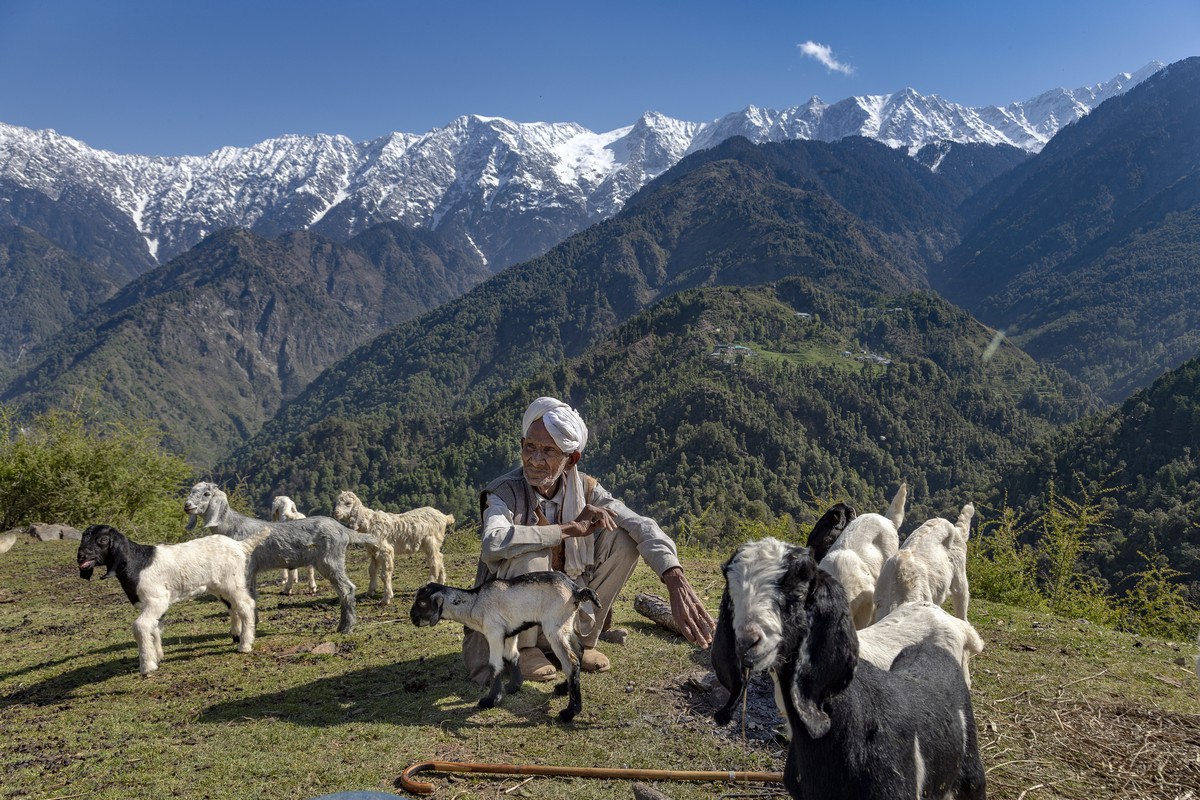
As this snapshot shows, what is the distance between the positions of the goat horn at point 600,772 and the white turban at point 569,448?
1464mm

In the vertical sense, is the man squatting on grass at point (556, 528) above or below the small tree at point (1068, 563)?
above

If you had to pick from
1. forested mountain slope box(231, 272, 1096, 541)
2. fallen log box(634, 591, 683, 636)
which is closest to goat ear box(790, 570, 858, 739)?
fallen log box(634, 591, 683, 636)

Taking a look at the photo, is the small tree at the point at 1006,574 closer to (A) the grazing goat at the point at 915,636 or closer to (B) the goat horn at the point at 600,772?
(B) the goat horn at the point at 600,772

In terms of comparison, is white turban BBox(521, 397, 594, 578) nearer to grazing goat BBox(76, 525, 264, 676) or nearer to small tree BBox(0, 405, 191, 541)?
grazing goat BBox(76, 525, 264, 676)

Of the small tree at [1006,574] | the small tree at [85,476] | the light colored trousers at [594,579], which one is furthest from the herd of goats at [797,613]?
the small tree at [85,476]

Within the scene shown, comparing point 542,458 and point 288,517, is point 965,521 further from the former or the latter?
point 288,517

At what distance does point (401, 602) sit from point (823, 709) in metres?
7.73

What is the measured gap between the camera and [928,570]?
6168 mm

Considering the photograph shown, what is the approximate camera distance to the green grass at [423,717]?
449 centimetres

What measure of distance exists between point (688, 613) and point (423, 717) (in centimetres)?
227

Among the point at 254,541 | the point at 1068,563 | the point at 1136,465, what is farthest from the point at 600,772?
the point at 1136,465

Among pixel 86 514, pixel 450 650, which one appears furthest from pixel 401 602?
pixel 86 514

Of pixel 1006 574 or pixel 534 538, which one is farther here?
pixel 1006 574

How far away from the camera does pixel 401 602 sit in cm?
927
